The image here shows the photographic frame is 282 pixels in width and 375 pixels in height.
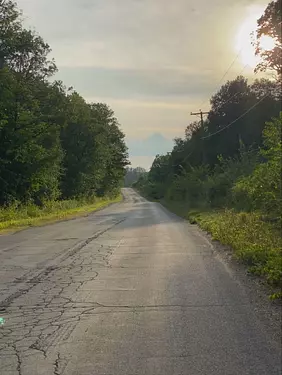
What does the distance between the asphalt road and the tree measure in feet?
55.4

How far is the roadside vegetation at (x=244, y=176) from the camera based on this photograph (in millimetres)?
10508

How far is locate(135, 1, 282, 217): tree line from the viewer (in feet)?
35.7

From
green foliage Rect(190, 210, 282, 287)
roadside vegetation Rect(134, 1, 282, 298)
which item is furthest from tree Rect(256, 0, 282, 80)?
green foliage Rect(190, 210, 282, 287)

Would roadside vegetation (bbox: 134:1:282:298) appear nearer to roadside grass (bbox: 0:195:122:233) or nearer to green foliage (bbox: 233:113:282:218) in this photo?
green foliage (bbox: 233:113:282:218)

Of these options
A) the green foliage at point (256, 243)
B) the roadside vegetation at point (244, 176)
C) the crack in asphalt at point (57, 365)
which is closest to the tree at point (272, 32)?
the roadside vegetation at point (244, 176)

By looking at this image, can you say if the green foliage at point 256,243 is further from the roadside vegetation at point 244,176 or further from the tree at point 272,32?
the tree at point 272,32

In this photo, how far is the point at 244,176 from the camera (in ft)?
87.2

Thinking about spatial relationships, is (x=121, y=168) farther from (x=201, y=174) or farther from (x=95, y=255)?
(x=95, y=255)

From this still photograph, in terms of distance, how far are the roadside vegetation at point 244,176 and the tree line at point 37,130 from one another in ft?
39.8

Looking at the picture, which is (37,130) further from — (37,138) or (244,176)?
(244,176)

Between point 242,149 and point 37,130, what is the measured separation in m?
15.6

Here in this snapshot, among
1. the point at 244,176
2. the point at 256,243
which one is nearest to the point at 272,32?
the point at 244,176

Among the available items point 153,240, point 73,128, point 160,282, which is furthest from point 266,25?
point 73,128

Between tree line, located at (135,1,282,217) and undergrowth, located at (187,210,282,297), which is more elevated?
tree line, located at (135,1,282,217)
